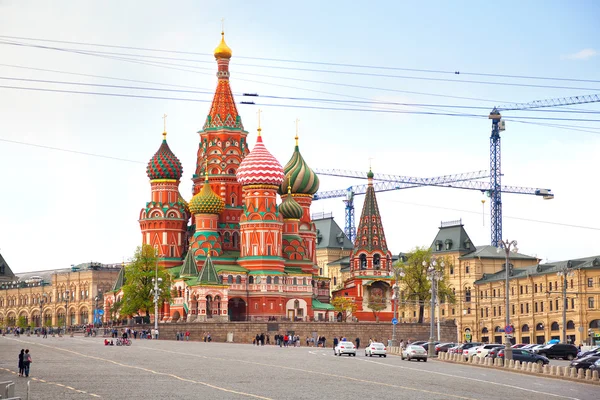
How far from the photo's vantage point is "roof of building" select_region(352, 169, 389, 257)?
389 feet

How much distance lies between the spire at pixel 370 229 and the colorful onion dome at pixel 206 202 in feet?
53.1

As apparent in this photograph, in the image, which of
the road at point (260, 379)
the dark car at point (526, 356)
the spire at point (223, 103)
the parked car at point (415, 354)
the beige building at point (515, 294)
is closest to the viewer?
the road at point (260, 379)

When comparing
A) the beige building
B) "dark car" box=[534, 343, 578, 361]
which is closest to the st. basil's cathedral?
the beige building

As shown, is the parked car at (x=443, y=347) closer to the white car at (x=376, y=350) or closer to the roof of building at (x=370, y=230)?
the white car at (x=376, y=350)

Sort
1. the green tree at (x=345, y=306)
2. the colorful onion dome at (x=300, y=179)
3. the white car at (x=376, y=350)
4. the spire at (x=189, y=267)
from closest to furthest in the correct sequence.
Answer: the white car at (x=376, y=350) < the spire at (x=189, y=267) < the green tree at (x=345, y=306) < the colorful onion dome at (x=300, y=179)

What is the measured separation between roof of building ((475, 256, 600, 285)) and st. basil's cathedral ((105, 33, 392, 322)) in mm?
15256

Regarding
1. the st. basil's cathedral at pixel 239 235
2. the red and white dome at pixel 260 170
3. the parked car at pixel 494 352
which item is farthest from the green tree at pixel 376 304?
the parked car at pixel 494 352

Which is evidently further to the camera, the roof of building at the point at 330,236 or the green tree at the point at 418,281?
the roof of building at the point at 330,236

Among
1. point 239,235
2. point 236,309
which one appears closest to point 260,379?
point 236,309

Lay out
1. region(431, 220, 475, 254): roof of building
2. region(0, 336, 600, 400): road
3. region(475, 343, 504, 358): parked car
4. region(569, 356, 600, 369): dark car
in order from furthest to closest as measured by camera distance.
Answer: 1. region(431, 220, 475, 254): roof of building
2. region(475, 343, 504, 358): parked car
3. region(569, 356, 600, 369): dark car
4. region(0, 336, 600, 400): road

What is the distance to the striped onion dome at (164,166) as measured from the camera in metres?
115

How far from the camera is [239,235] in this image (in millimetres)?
116125

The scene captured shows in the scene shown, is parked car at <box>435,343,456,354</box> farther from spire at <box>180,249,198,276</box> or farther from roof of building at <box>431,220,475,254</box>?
roof of building at <box>431,220,475,254</box>

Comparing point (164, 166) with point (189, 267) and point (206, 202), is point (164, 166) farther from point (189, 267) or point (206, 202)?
point (189, 267)
